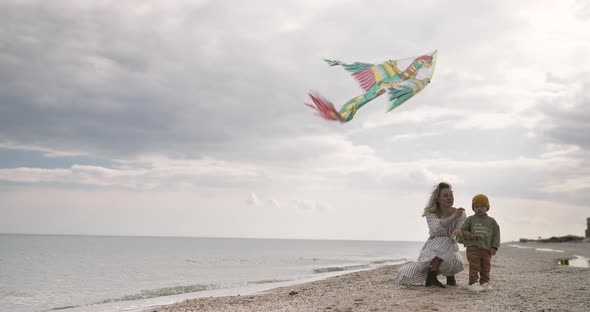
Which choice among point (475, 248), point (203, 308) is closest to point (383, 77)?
point (475, 248)

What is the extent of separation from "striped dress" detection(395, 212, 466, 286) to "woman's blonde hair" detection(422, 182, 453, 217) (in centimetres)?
9

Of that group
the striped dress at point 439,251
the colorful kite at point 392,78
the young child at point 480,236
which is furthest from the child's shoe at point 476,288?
the colorful kite at point 392,78

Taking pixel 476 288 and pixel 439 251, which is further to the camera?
pixel 439 251

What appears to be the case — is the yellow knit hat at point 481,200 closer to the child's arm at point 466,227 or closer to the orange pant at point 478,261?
the child's arm at point 466,227

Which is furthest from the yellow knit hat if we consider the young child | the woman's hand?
the woman's hand

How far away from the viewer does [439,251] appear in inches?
317

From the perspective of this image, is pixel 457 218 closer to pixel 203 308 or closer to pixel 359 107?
pixel 359 107

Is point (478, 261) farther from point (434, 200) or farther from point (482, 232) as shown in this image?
point (434, 200)

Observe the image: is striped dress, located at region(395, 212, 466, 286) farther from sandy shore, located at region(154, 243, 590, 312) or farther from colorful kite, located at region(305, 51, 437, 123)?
colorful kite, located at region(305, 51, 437, 123)

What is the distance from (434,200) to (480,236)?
102cm

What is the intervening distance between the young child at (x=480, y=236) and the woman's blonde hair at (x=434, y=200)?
1.82 ft

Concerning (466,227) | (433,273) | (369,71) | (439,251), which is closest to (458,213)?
(466,227)

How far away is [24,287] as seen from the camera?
20.0 metres

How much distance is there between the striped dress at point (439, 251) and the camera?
26.2 ft
